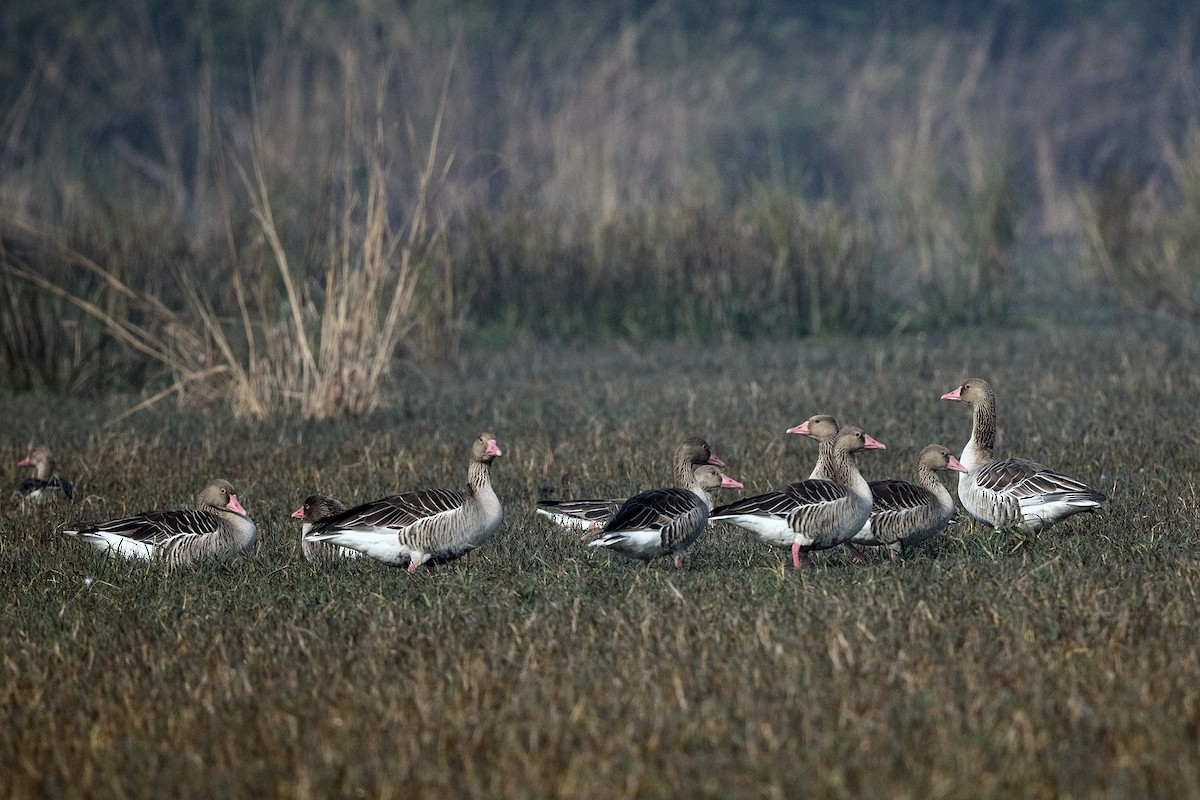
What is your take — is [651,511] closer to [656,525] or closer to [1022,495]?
[656,525]

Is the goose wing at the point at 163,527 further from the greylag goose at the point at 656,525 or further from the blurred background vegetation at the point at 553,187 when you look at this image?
the blurred background vegetation at the point at 553,187

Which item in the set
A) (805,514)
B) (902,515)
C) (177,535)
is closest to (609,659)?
(805,514)

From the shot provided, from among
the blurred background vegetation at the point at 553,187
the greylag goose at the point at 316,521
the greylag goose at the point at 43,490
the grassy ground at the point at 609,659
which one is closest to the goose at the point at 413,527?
the grassy ground at the point at 609,659

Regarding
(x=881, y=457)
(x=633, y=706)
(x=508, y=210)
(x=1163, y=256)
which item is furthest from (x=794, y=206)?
(x=633, y=706)

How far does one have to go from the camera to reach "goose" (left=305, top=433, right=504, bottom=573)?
754cm

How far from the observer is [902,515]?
25.3ft

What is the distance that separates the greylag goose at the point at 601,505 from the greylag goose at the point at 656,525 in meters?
0.51

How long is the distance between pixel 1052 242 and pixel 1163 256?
42.7ft

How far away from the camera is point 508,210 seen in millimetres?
19938

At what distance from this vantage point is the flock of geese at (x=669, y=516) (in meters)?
7.43

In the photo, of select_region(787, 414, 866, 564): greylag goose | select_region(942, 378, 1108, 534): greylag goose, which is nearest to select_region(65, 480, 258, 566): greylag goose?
select_region(787, 414, 866, 564): greylag goose

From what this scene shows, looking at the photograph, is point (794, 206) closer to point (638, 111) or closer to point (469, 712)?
point (638, 111)

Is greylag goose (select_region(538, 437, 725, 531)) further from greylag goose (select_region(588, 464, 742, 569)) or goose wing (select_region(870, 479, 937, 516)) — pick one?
goose wing (select_region(870, 479, 937, 516))

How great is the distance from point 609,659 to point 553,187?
1573cm
